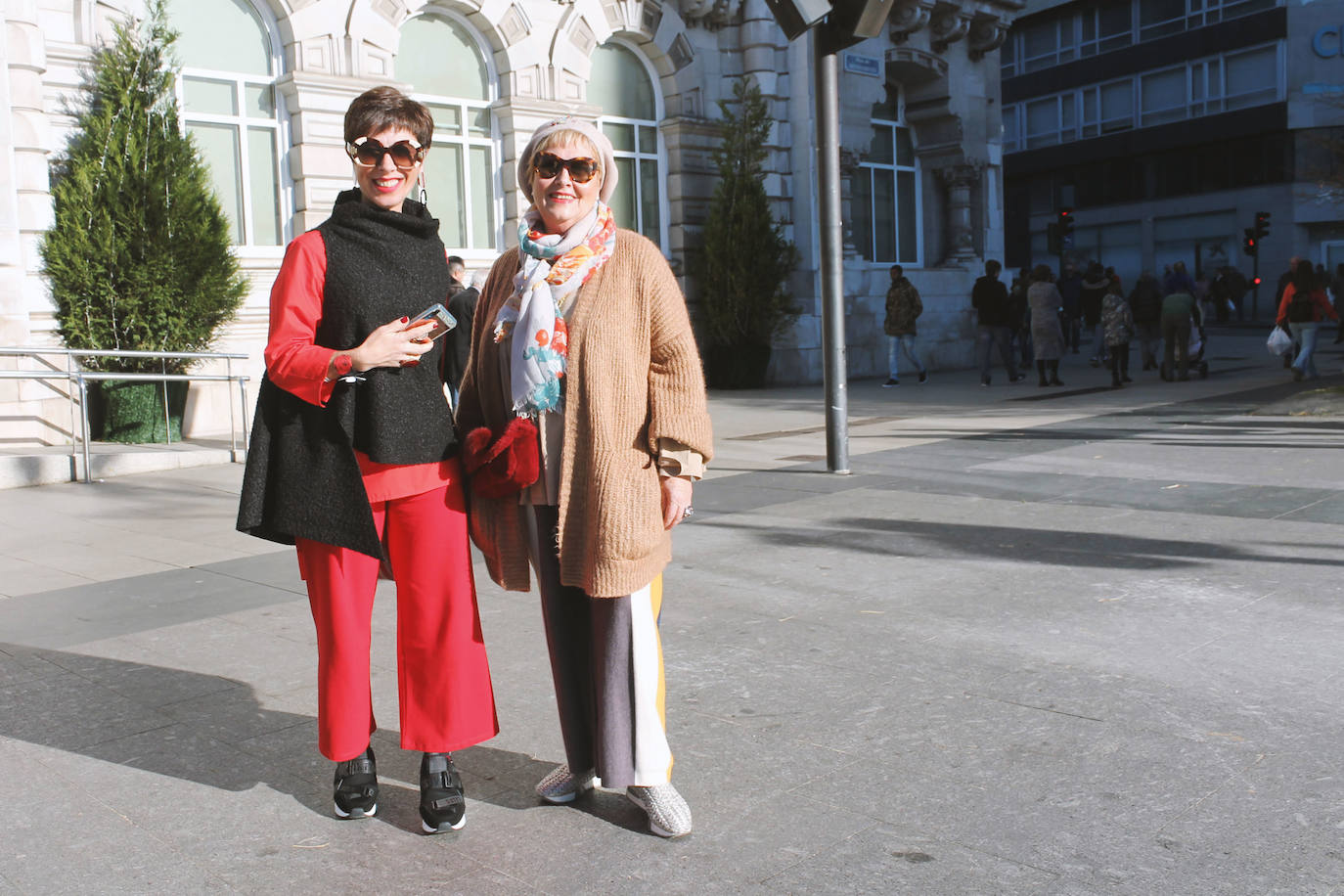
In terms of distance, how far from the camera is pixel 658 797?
10.6ft

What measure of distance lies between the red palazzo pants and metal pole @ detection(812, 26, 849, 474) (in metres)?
6.42

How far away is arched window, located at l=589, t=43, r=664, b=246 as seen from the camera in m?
18.3

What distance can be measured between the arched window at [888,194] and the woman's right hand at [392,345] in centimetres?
1956

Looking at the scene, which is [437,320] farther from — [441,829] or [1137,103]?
[1137,103]

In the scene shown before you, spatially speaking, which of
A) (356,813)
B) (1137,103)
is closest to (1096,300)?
(356,813)

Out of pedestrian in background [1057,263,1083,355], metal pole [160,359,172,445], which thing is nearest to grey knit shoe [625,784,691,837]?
metal pole [160,359,172,445]

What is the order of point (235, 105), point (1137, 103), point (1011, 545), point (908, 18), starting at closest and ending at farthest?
point (1011, 545)
point (235, 105)
point (908, 18)
point (1137, 103)

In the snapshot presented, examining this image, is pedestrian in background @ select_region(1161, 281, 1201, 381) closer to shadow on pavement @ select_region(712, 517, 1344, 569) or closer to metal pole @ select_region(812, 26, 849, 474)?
metal pole @ select_region(812, 26, 849, 474)

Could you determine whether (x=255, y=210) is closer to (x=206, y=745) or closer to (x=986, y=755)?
(x=206, y=745)

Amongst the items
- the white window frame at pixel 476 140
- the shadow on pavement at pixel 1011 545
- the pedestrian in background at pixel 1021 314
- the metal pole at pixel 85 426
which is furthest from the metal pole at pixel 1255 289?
the metal pole at pixel 85 426

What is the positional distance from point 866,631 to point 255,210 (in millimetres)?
11534

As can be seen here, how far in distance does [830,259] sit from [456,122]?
28.2 feet

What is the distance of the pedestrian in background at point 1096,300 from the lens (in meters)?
20.9

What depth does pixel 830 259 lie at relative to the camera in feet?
31.4
